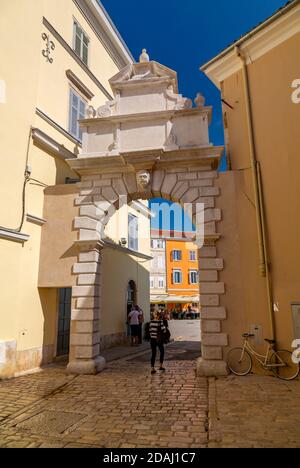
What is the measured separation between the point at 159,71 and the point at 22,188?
546 centimetres

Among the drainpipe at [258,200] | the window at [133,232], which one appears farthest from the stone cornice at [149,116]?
the window at [133,232]

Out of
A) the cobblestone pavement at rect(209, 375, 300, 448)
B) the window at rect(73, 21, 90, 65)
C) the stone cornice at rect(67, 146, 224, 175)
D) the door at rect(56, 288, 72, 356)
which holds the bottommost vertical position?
the cobblestone pavement at rect(209, 375, 300, 448)

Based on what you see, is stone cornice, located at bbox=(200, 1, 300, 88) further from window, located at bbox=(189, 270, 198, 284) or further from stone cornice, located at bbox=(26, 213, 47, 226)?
window, located at bbox=(189, 270, 198, 284)

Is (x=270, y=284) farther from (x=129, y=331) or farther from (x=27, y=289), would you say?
(x=129, y=331)

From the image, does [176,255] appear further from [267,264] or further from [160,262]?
[267,264]

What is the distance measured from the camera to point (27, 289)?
8.98 meters

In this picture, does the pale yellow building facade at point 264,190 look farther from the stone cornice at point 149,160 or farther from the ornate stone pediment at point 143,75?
the ornate stone pediment at point 143,75

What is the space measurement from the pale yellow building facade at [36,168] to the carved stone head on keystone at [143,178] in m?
2.07

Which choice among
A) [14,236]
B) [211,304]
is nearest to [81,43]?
[14,236]

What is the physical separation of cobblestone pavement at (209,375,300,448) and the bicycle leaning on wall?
263 mm

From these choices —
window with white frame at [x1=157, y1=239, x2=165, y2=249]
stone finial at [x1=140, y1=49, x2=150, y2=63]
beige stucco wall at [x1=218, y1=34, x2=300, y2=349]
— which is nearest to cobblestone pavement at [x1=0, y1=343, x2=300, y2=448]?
beige stucco wall at [x1=218, y1=34, x2=300, y2=349]

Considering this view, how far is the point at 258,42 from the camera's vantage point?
9.32m

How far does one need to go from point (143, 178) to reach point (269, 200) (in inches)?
135

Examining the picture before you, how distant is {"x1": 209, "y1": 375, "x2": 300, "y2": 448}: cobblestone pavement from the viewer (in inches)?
166
